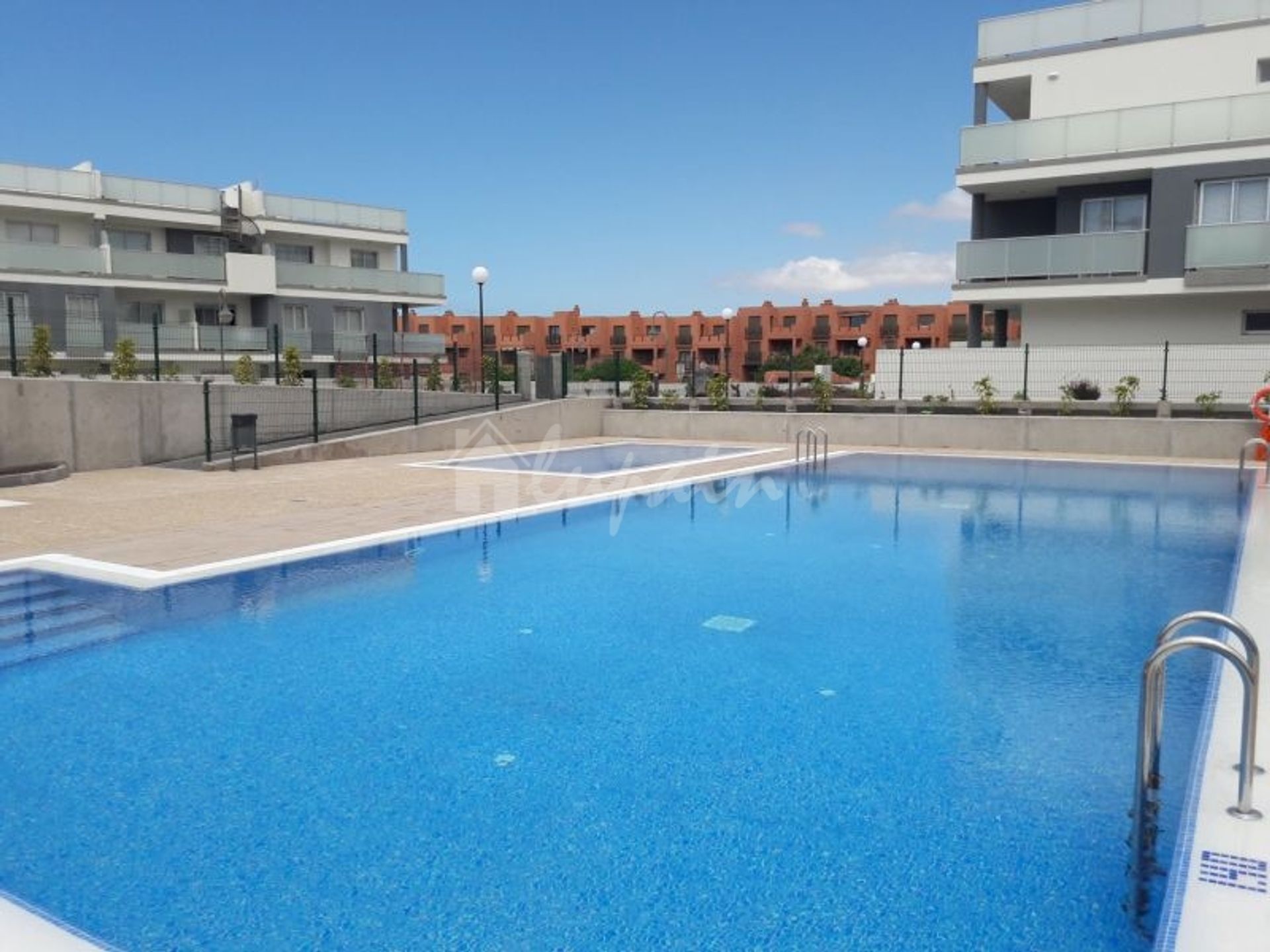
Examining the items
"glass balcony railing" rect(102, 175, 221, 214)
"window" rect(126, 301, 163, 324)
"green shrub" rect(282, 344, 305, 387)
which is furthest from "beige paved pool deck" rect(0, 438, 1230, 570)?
"glass balcony railing" rect(102, 175, 221, 214)

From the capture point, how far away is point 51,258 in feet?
117

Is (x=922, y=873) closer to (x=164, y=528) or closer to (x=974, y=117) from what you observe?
(x=164, y=528)

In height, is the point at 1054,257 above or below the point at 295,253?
below

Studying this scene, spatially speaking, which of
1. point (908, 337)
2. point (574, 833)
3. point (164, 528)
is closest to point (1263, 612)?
point (574, 833)

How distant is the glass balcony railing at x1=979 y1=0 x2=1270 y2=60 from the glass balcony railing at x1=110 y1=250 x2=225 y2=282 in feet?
103

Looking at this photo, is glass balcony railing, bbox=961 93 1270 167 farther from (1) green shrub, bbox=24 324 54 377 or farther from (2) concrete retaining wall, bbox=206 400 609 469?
(1) green shrub, bbox=24 324 54 377

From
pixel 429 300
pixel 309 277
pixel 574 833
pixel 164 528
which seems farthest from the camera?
pixel 429 300

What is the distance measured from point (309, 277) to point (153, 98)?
1075 cm

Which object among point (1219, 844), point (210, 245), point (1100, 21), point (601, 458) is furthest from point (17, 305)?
point (1219, 844)

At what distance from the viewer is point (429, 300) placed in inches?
1885

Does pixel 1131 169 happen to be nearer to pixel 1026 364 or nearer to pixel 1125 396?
pixel 1026 364

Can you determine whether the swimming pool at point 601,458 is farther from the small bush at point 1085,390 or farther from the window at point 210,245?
the window at point 210,245

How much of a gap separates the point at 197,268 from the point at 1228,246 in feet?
123

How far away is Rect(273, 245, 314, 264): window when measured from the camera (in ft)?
147
